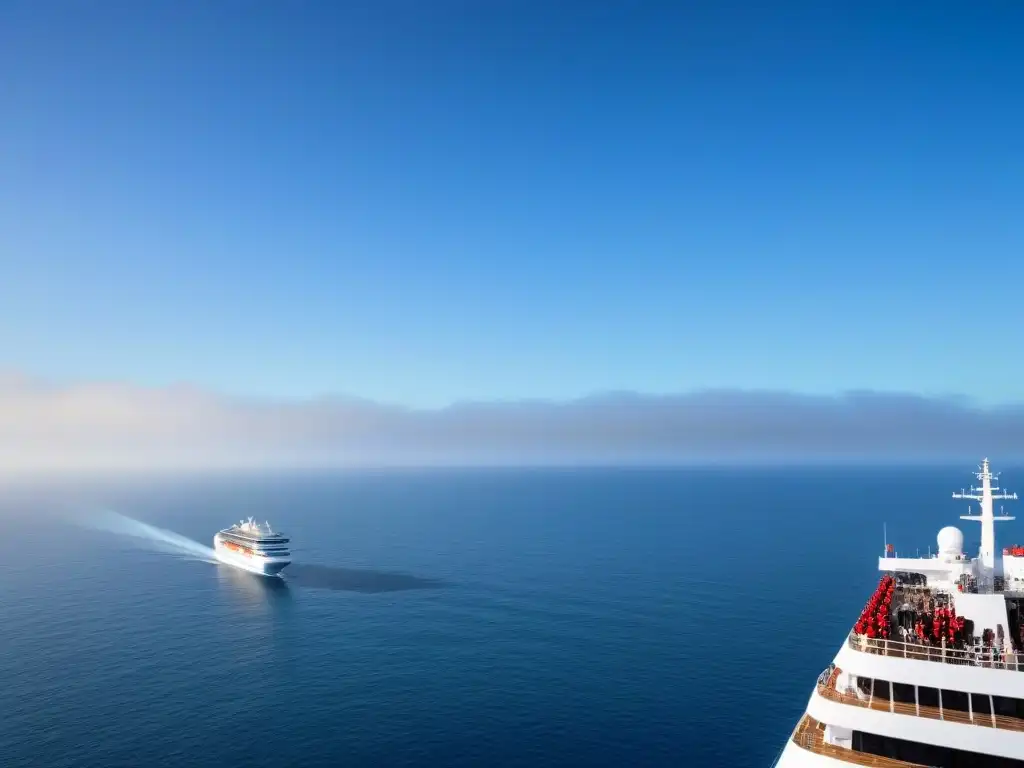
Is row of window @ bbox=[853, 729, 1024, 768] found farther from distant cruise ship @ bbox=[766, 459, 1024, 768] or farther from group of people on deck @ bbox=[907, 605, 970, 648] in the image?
group of people on deck @ bbox=[907, 605, 970, 648]

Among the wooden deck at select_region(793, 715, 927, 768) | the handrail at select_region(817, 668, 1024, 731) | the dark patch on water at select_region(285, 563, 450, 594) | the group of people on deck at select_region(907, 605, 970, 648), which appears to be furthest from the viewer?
the dark patch on water at select_region(285, 563, 450, 594)

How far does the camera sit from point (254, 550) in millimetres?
137750

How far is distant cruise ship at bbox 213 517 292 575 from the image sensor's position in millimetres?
134125

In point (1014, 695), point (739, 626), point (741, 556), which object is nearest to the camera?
point (1014, 695)

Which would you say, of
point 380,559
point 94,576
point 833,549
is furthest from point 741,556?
point 94,576

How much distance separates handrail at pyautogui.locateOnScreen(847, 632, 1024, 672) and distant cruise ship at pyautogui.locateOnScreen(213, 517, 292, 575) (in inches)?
4769

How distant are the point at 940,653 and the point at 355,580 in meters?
111

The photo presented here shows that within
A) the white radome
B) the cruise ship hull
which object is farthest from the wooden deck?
the cruise ship hull

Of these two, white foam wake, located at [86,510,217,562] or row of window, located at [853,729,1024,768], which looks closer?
row of window, located at [853,729,1024,768]

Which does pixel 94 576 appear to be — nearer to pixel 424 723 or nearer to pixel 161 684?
pixel 161 684

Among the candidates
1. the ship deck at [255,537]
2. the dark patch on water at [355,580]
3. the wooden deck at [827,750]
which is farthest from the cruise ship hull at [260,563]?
the wooden deck at [827,750]

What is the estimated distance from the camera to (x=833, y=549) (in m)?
155

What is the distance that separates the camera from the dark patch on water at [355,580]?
395 feet

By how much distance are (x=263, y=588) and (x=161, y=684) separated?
53.3 meters
